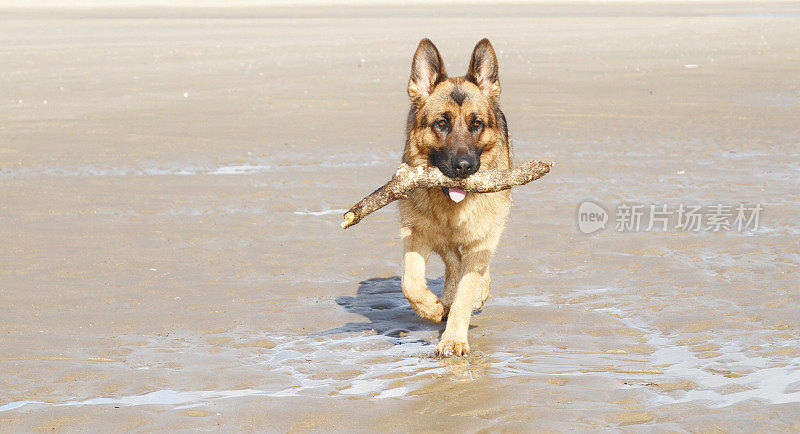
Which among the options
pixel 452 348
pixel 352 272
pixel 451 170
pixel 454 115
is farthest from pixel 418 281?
pixel 352 272

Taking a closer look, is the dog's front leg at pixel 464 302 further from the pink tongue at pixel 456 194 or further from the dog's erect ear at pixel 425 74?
the dog's erect ear at pixel 425 74

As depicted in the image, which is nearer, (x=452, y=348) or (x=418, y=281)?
(x=452, y=348)

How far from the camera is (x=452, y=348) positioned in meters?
5.60

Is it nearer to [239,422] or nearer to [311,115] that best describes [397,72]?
[311,115]

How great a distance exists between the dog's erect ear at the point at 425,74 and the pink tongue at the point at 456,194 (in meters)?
0.73

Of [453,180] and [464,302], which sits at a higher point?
[453,180]

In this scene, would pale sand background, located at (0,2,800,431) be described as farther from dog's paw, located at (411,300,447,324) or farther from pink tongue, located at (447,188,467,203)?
pink tongue, located at (447,188,467,203)

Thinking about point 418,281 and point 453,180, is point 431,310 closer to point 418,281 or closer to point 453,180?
point 418,281

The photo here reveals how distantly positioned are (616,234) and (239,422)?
15.9 feet

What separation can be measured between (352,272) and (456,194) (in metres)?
2.00

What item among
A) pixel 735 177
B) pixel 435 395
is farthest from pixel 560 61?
pixel 435 395

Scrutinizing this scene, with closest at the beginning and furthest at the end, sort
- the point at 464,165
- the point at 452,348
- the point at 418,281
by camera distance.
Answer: the point at 452,348, the point at 464,165, the point at 418,281

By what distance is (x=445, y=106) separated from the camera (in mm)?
6062

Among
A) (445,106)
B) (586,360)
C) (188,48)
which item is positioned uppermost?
(188,48)
